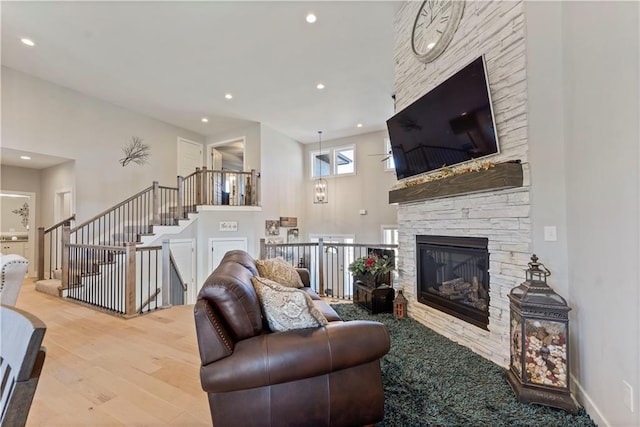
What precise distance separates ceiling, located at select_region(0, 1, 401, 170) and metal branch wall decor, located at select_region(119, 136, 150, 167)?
0.80 m

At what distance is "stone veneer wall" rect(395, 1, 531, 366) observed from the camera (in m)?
2.28

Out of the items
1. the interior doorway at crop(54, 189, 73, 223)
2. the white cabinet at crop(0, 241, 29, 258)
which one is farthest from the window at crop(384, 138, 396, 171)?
the white cabinet at crop(0, 241, 29, 258)

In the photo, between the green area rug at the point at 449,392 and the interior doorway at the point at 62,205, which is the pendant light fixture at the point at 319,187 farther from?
the green area rug at the point at 449,392

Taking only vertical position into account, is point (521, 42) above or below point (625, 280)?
above

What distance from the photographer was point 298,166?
920 cm

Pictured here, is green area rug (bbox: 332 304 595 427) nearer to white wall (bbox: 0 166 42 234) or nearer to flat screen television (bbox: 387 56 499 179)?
flat screen television (bbox: 387 56 499 179)

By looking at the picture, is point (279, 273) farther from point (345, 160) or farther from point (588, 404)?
point (345, 160)

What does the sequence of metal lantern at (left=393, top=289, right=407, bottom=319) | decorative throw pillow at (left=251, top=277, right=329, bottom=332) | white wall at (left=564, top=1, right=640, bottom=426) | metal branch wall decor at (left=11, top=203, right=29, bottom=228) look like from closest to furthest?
white wall at (left=564, top=1, right=640, bottom=426) < decorative throw pillow at (left=251, top=277, right=329, bottom=332) < metal lantern at (left=393, top=289, right=407, bottom=319) < metal branch wall decor at (left=11, top=203, right=29, bottom=228)

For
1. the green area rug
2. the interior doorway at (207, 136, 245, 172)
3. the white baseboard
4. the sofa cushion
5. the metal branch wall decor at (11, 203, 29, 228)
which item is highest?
the interior doorway at (207, 136, 245, 172)

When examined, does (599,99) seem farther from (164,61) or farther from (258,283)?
(164,61)

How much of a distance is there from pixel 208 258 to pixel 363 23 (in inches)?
229

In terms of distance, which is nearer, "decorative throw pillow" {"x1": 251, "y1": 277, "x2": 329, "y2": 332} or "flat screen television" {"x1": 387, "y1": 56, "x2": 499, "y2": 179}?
"decorative throw pillow" {"x1": 251, "y1": 277, "x2": 329, "y2": 332}

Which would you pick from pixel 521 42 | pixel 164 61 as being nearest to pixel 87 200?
pixel 164 61

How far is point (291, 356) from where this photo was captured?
155 cm
